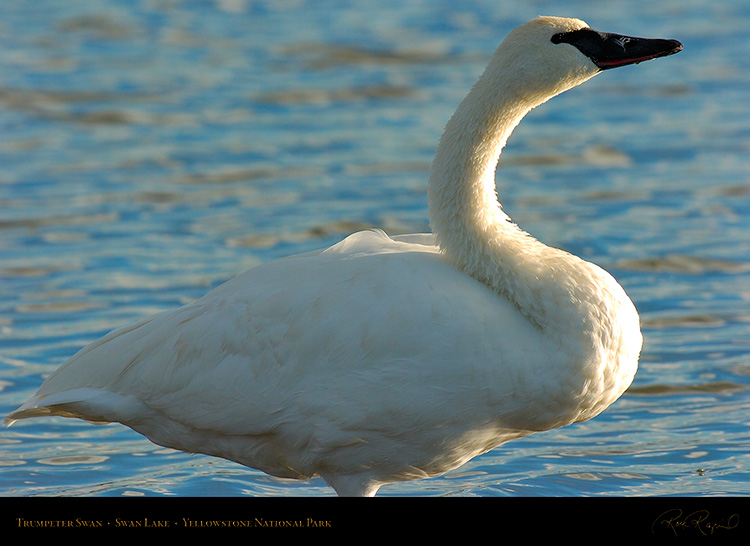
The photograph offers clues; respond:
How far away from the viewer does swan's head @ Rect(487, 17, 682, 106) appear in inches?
222

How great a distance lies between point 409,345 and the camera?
17.4 feet

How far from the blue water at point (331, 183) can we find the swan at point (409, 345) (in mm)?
1009

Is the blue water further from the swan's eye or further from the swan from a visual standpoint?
the swan's eye

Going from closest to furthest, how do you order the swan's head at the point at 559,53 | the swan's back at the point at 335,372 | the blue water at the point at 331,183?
the swan's back at the point at 335,372 → the swan's head at the point at 559,53 → the blue water at the point at 331,183

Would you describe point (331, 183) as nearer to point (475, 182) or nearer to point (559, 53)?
point (475, 182)

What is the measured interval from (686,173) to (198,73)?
265 inches

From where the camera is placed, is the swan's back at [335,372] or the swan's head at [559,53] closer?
the swan's back at [335,372]
